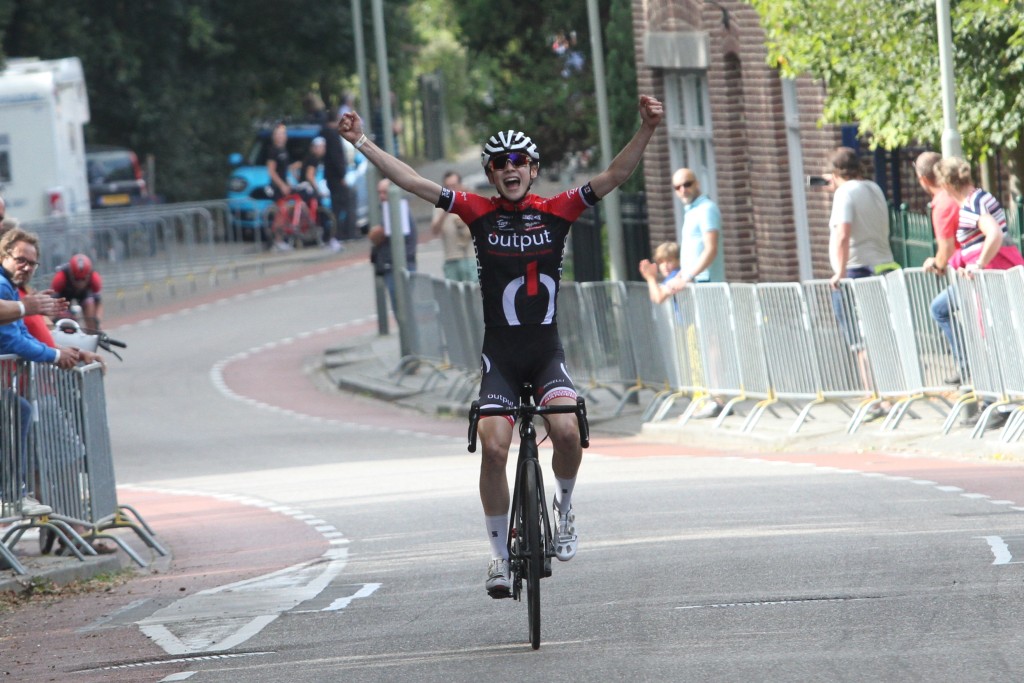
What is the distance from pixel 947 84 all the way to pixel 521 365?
8.33 meters

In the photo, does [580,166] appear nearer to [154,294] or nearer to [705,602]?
[154,294]

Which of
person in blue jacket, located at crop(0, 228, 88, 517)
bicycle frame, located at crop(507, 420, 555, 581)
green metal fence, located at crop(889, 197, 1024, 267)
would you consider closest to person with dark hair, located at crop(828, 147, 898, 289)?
green metal fence, located at crop(889, 197, 1024, 267)

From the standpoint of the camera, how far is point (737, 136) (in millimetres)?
24625

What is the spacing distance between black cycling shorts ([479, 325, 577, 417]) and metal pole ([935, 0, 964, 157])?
8003 mm

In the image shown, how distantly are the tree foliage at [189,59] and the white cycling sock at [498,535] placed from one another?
1504 inches

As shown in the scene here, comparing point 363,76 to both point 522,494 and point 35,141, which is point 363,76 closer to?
point 35,141

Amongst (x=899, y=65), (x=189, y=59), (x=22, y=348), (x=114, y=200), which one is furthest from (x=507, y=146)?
(x=189, y=59)

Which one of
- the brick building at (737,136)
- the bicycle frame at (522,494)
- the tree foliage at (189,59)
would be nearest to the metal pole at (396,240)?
the brick building at (737,136)

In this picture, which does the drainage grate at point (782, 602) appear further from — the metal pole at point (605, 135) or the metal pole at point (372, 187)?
the metal pole at point (372, 187)

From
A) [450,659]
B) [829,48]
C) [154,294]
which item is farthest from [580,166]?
[450,659]

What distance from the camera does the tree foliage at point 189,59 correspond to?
152 feet

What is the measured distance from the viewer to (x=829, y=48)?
757 inches

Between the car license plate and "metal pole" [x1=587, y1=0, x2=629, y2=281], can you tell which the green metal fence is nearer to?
"metal pole" [x1=587, y1=0, x2=629, y2=281]

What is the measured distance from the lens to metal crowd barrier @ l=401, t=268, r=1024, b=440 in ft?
49.5
